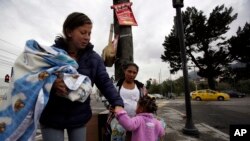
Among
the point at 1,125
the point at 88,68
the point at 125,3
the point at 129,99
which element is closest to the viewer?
the point at 1,125

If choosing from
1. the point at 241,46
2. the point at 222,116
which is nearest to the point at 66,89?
the point at 222,116

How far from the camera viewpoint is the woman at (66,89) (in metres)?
1.88

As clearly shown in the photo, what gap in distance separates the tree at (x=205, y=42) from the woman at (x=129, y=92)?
37998mm

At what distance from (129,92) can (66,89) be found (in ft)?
4.64

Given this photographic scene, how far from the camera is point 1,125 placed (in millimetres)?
1620

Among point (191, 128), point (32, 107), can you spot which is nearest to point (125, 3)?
point (32, 107)

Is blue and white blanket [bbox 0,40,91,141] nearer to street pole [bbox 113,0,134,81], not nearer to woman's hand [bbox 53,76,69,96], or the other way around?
woman's hand [bbox 53,76,69,96]

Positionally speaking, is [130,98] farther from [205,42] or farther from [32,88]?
[205,42]

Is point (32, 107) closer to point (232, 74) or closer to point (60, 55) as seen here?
point (60, 55)

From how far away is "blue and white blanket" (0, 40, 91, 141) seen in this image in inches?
64.6

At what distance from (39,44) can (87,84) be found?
455 mm

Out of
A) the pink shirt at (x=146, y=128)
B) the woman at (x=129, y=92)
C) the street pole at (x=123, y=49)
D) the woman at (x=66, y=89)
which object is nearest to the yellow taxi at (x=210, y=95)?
the street pole at (x=123, y=49)

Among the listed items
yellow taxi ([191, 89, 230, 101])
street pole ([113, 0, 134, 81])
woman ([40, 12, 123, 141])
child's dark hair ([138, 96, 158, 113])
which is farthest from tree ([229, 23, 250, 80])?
woman ([40, 12, 123, 141])

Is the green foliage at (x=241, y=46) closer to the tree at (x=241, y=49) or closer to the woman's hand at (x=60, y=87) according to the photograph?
the tree at (x=241, y=49)
